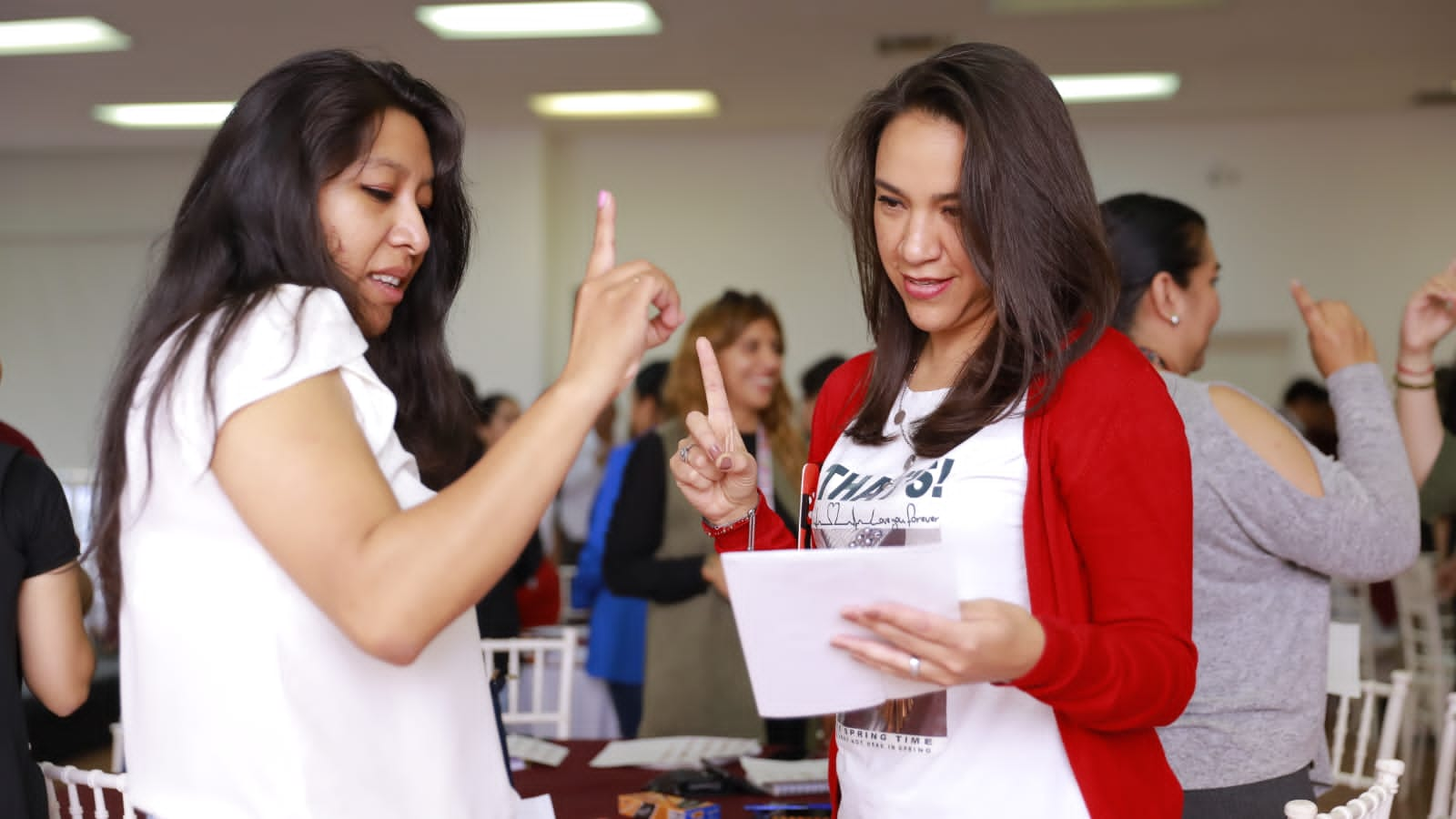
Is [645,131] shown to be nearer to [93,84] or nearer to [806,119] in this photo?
[806,119]

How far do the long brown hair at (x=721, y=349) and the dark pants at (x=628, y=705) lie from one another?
78 cm

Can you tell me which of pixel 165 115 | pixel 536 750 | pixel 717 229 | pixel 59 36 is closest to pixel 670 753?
pixel 536 750

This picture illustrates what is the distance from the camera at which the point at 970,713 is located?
4.81 ft

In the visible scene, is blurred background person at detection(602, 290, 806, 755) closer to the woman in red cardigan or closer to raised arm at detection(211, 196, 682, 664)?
the woman in red cardigan

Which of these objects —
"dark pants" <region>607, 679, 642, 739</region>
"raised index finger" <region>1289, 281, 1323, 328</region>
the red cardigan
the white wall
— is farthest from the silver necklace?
the white wall

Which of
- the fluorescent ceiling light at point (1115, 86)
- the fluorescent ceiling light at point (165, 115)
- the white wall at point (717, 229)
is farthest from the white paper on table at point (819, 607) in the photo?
the fluorescent ceiling light at point (165, 115)

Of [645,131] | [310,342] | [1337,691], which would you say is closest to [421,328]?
[310,342]

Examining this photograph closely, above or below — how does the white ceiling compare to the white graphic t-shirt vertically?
above

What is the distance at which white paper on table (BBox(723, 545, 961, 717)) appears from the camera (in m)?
1.12

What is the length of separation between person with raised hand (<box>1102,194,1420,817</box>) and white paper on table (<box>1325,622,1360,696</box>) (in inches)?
8.9

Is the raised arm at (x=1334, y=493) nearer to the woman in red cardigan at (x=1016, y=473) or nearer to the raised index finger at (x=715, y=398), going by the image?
the woman in red cardigan at (x=1016, y=473)

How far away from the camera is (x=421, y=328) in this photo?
1.61 meters

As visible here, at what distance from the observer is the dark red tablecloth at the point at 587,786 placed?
7.54 feet

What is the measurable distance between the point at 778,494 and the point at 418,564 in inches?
106
